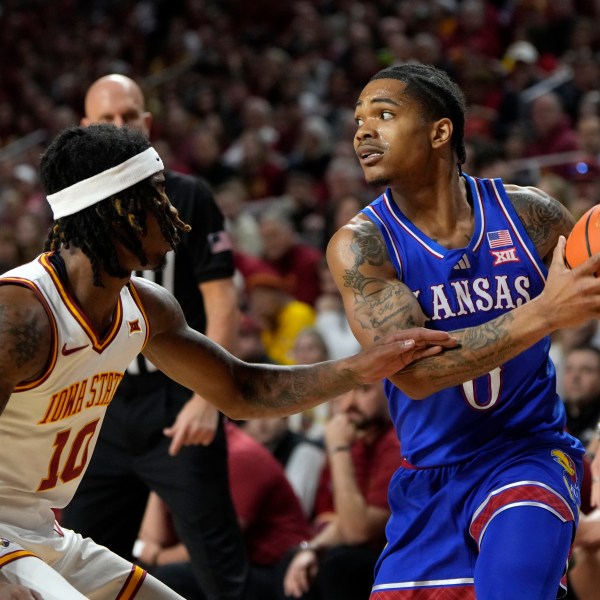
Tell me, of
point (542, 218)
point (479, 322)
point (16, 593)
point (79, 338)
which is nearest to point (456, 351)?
point (479, 322)

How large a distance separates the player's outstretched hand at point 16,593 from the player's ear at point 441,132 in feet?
6.30

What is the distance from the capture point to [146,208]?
3162mm

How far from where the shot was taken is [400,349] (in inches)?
126

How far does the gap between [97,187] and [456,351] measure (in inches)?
Result: 45.2

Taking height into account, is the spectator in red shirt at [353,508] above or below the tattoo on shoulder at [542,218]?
below

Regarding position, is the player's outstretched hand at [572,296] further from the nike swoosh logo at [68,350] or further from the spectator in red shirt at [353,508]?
the spectator in red shirt at [353,508]

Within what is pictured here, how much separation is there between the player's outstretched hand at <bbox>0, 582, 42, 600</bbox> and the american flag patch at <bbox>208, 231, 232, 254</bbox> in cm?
220

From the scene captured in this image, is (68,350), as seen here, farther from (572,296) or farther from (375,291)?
(572,296)

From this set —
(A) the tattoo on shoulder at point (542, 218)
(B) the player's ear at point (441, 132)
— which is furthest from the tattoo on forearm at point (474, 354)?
(B) the player's ear at point (441, 132)

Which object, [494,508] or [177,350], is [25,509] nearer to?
[177,350]

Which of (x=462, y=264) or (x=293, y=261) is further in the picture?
(x=293, y=261)

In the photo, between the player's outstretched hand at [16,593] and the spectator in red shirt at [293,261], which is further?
the spectator in red shirt at [293,261]

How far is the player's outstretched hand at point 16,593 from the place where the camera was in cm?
266

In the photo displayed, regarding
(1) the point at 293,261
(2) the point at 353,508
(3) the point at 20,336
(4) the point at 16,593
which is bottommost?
(2) the point at 353,508
